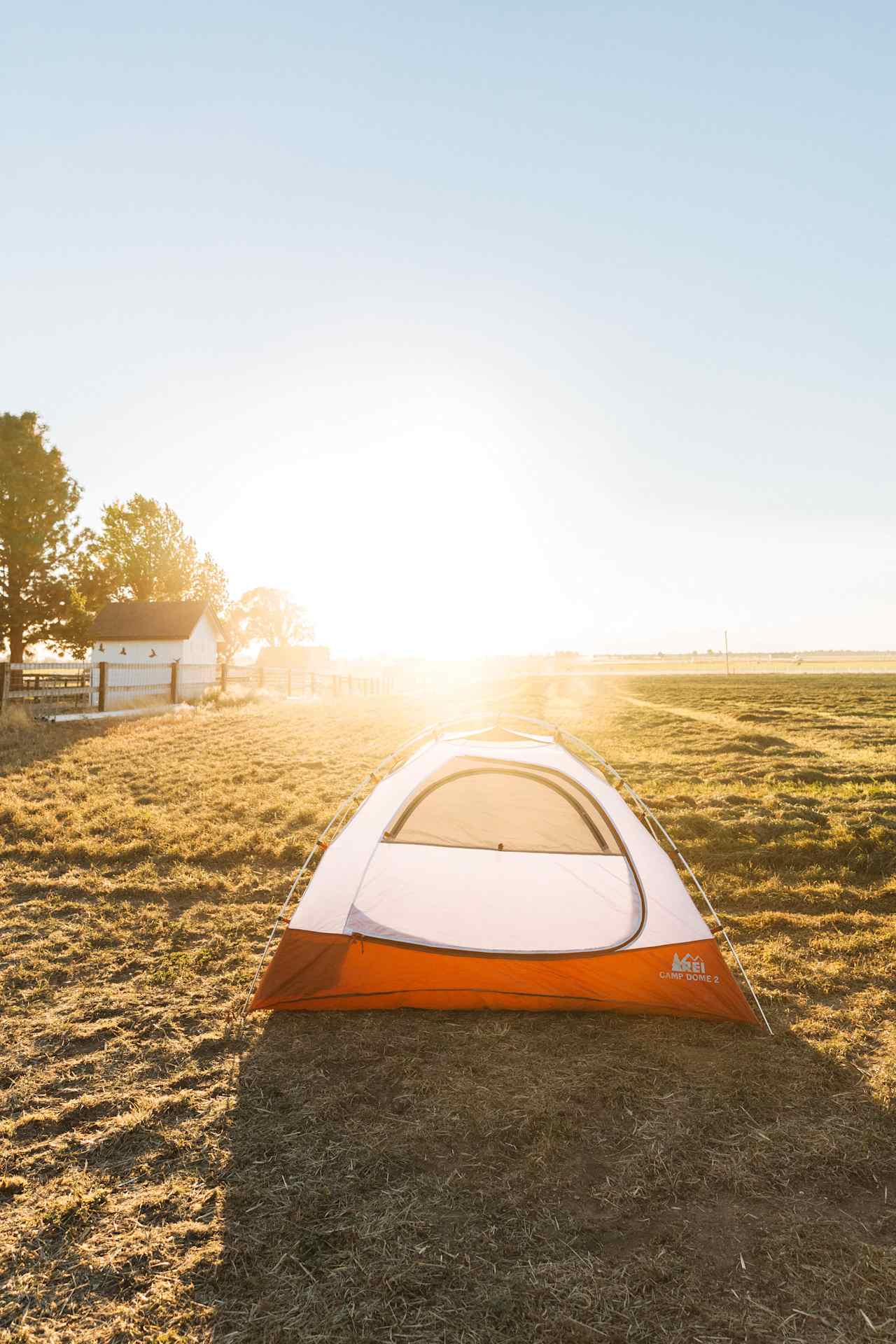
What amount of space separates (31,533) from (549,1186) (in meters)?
39.1

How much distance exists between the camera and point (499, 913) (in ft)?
16.3

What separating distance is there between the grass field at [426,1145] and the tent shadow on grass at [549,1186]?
0.04 feet

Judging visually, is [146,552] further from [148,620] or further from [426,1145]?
[426,1145]

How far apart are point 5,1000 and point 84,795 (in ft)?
20.5

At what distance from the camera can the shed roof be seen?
35875 mm

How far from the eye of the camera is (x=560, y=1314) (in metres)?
2.56

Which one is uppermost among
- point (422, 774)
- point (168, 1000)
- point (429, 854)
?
point (422, 774)

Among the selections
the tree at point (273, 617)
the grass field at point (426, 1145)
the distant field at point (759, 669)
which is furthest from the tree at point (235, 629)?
the grass field at point (426, 1145)

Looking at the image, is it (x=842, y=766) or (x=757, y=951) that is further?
(x=842, y=766)

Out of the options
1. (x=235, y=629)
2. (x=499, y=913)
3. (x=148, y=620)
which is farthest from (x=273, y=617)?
(x=499, y=913)

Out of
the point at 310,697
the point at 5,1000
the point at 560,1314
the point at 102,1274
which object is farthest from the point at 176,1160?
the point at 310,697

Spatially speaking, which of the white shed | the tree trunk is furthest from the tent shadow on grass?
the tree trunk

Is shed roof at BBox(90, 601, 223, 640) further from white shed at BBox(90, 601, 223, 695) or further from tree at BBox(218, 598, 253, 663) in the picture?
tree at BBox(218, 598, 253, 663)

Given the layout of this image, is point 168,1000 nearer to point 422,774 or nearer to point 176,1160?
point 176,1160
